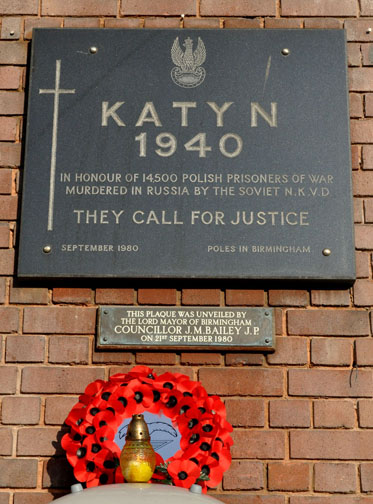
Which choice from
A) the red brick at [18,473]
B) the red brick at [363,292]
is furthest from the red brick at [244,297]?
the red brick at [18,473]

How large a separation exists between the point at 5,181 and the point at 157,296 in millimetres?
828

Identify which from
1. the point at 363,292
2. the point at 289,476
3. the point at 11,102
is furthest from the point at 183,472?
the point at 11,102

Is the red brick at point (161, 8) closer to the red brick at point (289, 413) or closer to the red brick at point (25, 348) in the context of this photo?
the red brick at point (25, 348)

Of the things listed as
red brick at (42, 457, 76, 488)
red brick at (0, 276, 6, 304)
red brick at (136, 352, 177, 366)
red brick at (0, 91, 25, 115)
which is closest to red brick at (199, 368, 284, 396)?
red brick at (136, 352, 177, 366)

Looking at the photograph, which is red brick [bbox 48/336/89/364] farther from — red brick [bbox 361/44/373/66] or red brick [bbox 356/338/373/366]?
red brick [bbox 361/44/373/66]

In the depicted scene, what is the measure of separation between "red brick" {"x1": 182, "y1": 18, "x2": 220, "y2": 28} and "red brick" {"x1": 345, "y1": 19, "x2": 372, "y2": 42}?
58 cm

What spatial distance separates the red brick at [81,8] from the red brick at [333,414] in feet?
6.34

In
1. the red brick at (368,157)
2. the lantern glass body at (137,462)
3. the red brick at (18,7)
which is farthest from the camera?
the red brick at (18,7)

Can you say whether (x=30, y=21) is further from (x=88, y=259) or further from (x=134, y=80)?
(x=88, y=259)

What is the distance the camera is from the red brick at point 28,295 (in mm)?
3342

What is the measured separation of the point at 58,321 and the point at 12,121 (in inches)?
35.9

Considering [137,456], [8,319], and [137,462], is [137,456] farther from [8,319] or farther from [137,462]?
[8,319]

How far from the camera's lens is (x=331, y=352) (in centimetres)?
327

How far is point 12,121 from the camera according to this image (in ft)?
11.7
